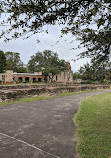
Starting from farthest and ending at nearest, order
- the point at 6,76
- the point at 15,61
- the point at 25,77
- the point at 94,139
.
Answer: the point at 15,61
the point at 25,77
the point at 6,76
the point at 94,139

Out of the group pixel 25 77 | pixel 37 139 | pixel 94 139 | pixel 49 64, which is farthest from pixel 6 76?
pixel 94 139

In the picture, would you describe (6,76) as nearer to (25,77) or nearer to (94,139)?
(25,77)

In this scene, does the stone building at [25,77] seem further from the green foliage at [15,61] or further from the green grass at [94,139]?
the green grass at [94,139]

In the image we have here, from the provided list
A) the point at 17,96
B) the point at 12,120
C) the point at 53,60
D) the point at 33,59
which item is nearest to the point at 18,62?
the point at 33,59

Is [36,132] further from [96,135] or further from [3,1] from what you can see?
[3,1]

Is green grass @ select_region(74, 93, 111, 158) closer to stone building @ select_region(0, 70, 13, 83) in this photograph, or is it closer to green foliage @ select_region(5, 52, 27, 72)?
stone building @ select_region(0, 70, 13, 83)

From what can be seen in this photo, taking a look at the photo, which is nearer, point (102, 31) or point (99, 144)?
point (99, 144)

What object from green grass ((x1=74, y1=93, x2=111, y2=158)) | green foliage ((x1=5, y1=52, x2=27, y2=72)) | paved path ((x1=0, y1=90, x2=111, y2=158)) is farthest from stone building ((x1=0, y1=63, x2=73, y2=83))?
green grass ((x1=74, y1=93, x2=111, y2=158))

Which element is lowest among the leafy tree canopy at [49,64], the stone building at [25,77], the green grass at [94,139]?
the green grass at [94,139]

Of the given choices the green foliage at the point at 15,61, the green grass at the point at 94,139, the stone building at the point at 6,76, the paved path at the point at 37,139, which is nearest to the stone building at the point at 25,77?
the stone building at the point at 6,76

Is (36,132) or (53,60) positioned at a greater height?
(53,60)

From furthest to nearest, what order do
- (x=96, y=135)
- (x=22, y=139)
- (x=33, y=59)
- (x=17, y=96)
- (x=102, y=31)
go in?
1. (x=33, y=59)
2. (x=17, y=96)
3. (x=102, y=31)
4. (x=96, y=135)
5. (x=22, y=139)

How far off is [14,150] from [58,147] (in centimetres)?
106

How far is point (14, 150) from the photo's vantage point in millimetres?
2801
